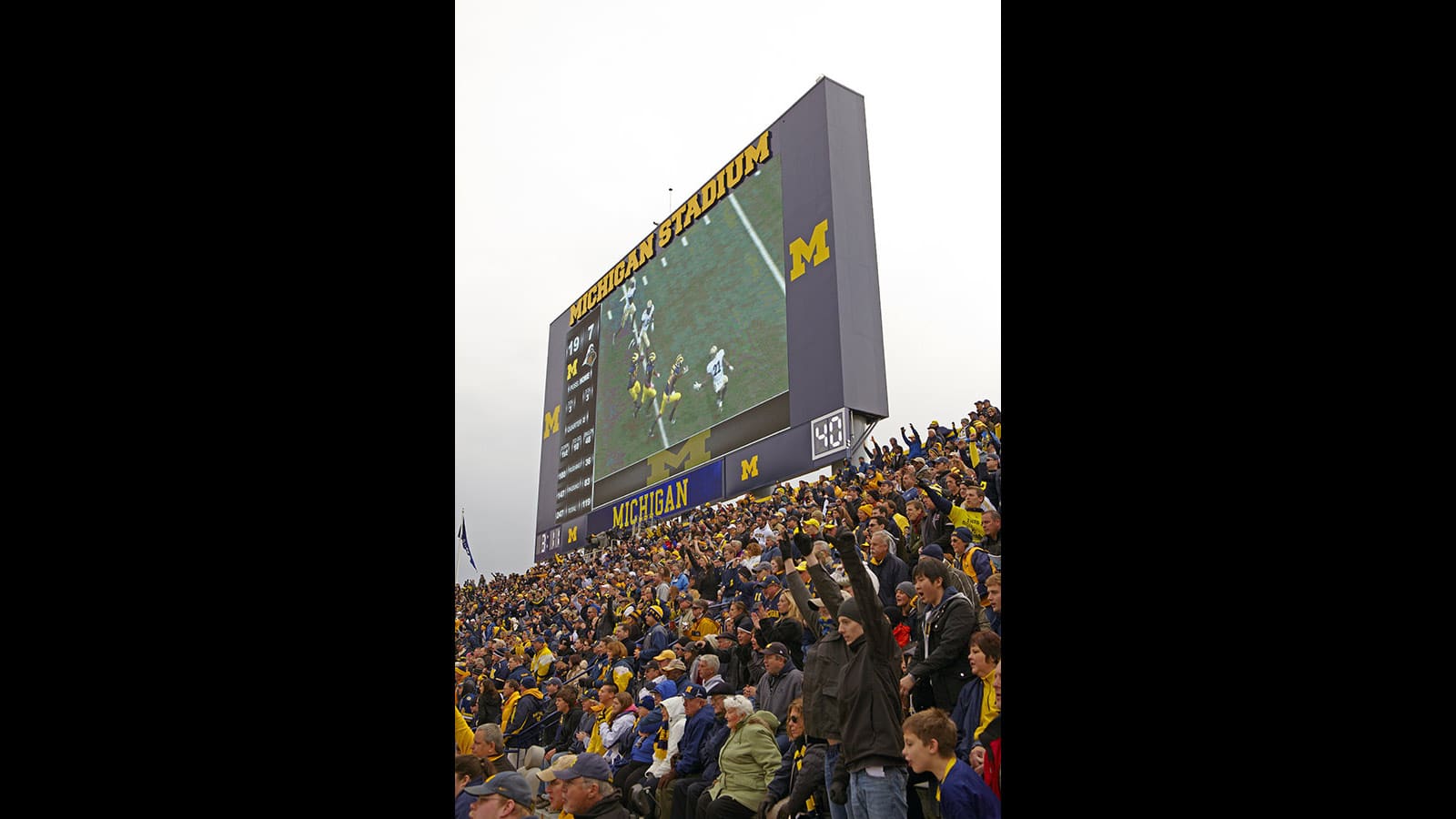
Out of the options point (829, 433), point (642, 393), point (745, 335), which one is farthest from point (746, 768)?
point (642, 393)

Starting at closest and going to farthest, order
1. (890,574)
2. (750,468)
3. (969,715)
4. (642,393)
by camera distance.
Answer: (969,715)
(890,574)
(750,468)
(642,393)

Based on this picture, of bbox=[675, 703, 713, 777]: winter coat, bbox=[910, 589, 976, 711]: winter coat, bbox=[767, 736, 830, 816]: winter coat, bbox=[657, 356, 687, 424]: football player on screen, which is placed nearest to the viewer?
bbox=[910, 589, 976, 711]: winter coat

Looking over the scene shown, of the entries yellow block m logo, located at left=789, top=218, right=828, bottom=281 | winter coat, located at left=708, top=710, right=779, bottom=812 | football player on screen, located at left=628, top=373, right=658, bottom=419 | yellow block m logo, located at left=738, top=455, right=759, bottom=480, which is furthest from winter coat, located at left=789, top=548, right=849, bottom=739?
football player on screen, located at left=628, top=373, right=658, bottom=419

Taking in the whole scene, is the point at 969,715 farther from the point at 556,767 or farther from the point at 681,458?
the point at 681,458

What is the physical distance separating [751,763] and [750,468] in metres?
10.5

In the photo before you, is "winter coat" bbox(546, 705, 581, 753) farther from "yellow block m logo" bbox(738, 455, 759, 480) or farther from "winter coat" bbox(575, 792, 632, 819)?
"yellow block m logo" bbox(738, 455, 759, 480)

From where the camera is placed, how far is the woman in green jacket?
513 centimetres

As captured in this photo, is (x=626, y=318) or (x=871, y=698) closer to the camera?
(x=871, y=698)

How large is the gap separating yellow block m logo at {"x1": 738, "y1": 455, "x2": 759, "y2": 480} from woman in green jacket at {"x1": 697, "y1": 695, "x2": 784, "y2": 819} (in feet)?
33.6

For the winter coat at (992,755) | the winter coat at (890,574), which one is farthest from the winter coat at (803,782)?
the winter coat at (890,574)

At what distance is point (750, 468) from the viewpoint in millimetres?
15648

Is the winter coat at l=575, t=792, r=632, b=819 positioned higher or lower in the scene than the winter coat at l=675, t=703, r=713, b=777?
lower
